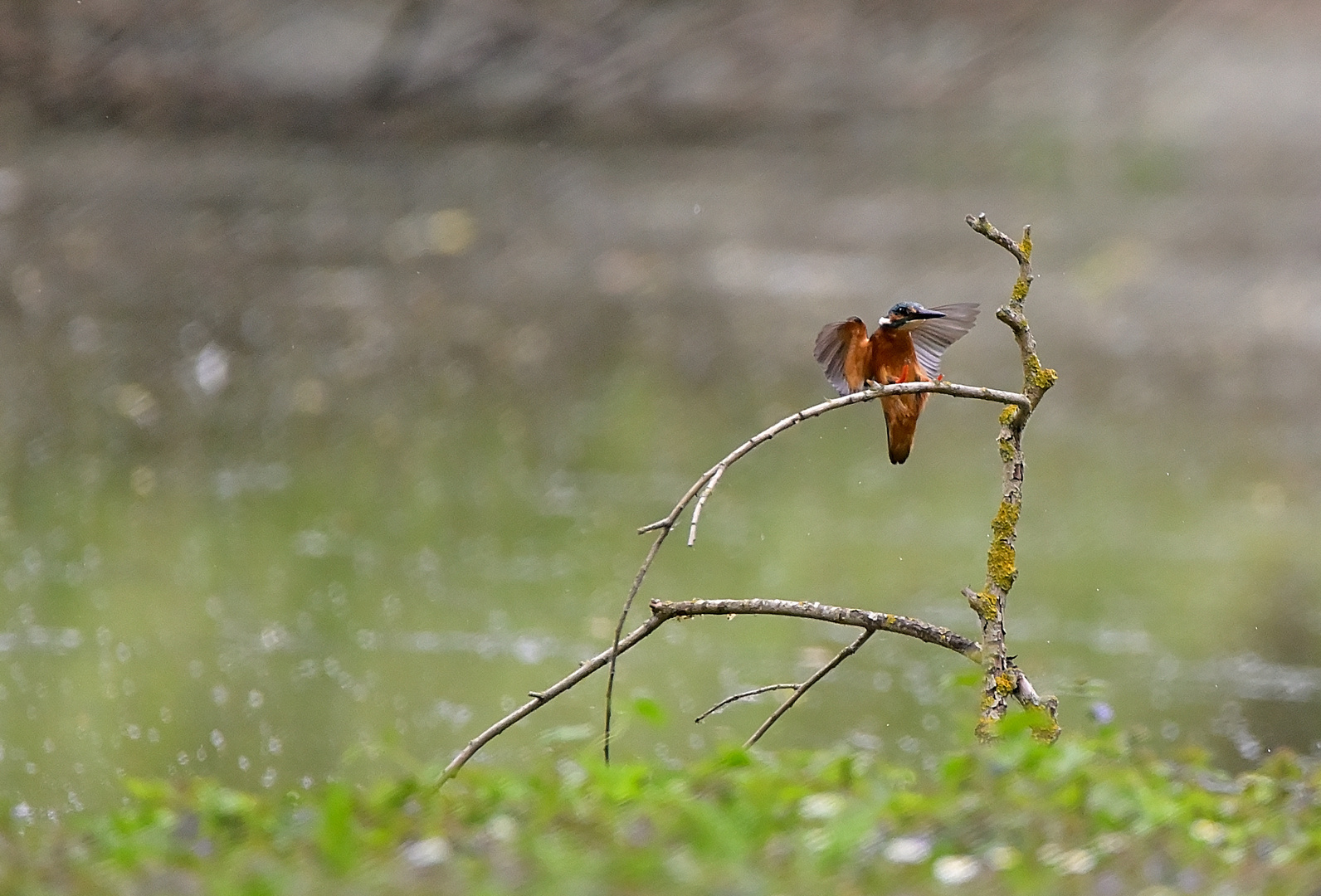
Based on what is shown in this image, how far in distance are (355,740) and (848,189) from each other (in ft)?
22.7

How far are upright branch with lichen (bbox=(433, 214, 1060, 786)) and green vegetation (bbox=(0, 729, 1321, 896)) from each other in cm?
28

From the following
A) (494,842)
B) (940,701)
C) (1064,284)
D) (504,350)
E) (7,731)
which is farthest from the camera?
(1064,284)

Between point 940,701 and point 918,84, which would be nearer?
point 940,701

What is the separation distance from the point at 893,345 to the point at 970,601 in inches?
20.6

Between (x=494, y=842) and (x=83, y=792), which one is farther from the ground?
(x=494, y=842)

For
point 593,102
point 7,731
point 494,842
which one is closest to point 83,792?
point 7,731

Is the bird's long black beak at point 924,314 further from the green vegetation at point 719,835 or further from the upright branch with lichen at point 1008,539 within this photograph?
the green vegetation at point 719,835

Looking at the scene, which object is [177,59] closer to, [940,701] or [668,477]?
[668,477]

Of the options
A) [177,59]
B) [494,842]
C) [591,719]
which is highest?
[177,59]

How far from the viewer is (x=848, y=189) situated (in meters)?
10.9

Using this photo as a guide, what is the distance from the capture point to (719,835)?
2.07 m

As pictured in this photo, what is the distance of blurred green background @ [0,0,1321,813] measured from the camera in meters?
5.30

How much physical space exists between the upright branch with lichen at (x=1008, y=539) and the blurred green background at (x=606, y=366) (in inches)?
4.8

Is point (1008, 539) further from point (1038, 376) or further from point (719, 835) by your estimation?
point (719, 835)
